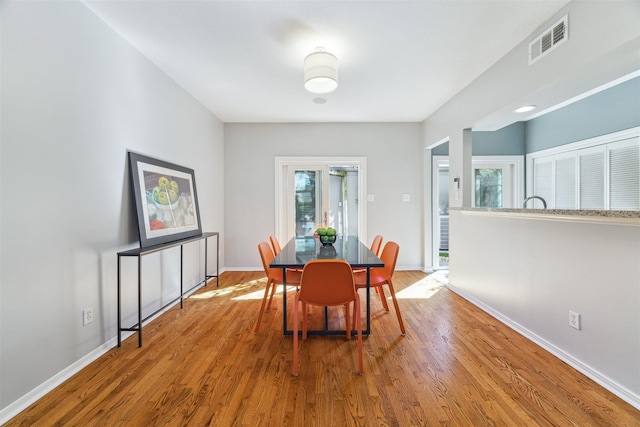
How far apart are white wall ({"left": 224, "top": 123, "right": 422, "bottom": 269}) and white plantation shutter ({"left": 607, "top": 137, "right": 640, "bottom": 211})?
2393mm

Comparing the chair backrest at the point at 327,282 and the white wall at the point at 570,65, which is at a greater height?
the white wall at the point at 570,65

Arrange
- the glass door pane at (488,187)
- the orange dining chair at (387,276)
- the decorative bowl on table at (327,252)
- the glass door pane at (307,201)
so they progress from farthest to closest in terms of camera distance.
Answer: the glass door pane at (307,201) → the glass door pane at (488,187) → the orange dining chair at (387,276) → the decorative bowl on table at (327,252)

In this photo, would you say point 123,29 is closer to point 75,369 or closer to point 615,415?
point 75,369

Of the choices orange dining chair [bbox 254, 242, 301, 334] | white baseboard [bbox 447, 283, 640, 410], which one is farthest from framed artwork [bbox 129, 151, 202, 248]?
white baseboard [bbox 447, 283, 640, 410]

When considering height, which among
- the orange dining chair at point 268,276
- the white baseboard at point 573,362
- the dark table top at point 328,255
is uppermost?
the dark table top at point 328,255

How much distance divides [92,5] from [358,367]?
10.6 feet

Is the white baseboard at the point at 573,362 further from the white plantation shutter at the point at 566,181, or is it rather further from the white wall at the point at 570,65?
the white plantation shutter at the point at 566,181

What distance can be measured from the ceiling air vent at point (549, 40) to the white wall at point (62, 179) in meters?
3.43

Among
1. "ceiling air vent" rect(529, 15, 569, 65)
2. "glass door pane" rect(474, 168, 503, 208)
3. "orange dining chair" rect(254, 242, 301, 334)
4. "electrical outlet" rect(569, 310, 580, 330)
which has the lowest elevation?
"electrical outlet" rect(569, 310, 580, 330)

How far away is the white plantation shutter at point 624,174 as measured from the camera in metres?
3.31

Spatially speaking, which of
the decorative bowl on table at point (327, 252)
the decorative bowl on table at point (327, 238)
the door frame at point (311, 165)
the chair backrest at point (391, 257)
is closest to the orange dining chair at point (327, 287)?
the decorative bowl on table at point (327, 252)

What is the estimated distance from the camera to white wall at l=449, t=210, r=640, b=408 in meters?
1.75

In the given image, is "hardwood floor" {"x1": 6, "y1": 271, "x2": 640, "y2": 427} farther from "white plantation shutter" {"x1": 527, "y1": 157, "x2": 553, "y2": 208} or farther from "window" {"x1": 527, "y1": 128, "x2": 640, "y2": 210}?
"white plantation shutter" {"x1": 527, "y1": 157, "x2": 553, "y2": 208}

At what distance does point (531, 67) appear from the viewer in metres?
2.43
